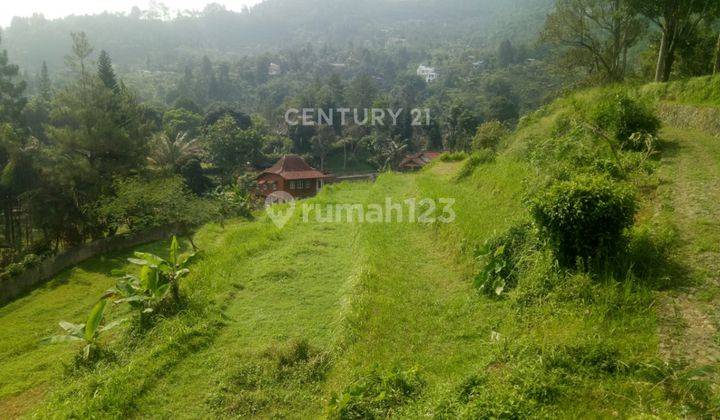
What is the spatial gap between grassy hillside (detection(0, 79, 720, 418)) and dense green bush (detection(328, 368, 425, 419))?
0.07 feet

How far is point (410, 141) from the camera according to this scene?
53.3m

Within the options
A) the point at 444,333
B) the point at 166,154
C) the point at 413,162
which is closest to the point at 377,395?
the point at 444,333

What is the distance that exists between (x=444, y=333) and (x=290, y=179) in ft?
94.5

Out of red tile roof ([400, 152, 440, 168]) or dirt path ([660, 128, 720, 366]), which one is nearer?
dirt path ([660, 128, 720, 366])

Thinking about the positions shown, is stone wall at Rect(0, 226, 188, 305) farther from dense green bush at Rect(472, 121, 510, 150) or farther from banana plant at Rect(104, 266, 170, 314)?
dense green bush at Rect(472, 121, 510, 150)

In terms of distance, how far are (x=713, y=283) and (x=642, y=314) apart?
96 centimetres

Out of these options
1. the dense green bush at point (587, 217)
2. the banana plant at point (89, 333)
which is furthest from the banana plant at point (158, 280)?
the dense green bush at point (587, 217)

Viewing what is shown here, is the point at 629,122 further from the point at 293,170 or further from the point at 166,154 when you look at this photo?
the point at 293,170

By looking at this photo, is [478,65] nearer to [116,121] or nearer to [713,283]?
[116,121]

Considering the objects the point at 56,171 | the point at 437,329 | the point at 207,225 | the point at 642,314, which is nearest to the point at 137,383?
the point at 437,329

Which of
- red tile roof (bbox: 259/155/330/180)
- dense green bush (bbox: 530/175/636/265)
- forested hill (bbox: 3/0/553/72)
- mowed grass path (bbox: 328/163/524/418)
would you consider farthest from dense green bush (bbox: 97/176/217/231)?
forested hill (bbox: 3/0/553/72)

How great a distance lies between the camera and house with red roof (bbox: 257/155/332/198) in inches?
1368

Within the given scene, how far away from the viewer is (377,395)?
16.2 feet

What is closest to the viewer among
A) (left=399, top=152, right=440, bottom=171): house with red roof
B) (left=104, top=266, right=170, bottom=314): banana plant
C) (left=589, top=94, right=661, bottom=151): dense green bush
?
(left=104, top=266, right=170, bottom=314): banana plant
